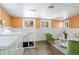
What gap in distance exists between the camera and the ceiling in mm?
1267

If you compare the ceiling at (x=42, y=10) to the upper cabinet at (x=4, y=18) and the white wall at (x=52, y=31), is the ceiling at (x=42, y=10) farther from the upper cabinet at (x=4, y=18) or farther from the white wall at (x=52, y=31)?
the white wall at (x=52, y=31)

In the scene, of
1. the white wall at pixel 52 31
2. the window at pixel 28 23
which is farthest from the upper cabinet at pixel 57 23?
the window at pixel 28 23

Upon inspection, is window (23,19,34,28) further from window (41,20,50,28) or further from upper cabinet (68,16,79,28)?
upper cabinet (68,16,79,28)

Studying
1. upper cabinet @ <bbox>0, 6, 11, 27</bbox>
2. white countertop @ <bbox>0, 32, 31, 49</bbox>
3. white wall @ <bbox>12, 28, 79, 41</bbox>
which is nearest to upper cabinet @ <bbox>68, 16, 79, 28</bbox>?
white wall @ <bbox>12, 28, 79, 41</bbox>

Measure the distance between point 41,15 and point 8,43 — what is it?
1.93 feet

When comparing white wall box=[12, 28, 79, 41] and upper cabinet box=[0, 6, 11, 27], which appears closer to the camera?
upper cabinet box=[0, 6, 11, 27]

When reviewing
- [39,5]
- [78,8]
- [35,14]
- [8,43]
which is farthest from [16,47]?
[78,8]

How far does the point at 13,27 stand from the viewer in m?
1.34

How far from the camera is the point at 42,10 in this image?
4.38 ft

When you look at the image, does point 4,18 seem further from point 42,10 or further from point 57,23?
point 57,23

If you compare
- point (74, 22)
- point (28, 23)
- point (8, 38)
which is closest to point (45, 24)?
point (28, 23)

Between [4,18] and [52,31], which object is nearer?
[4,18]
